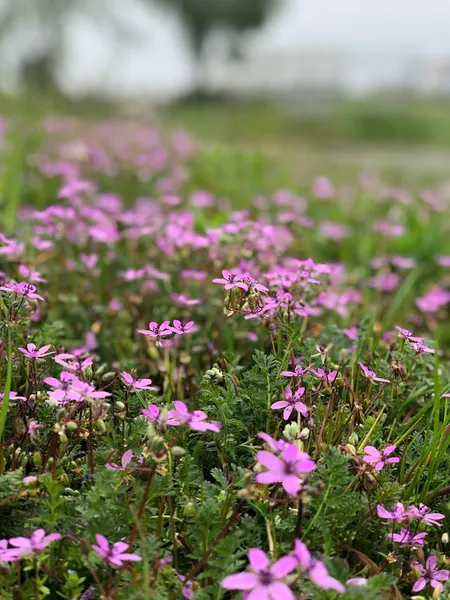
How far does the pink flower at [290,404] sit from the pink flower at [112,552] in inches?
14.9

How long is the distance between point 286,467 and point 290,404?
35cm

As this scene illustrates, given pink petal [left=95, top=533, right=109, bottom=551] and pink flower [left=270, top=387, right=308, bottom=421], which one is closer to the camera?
pink petal [left=95, top=533, right=109, bottom=551]

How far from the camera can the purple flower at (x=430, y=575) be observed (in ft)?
3.73

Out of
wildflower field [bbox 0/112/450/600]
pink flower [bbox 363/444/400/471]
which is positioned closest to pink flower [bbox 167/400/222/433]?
wildflower field [bbox 0/112/450/600]

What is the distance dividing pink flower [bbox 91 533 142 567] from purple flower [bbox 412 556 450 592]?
487 millimetres

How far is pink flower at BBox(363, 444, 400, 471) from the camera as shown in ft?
4.04

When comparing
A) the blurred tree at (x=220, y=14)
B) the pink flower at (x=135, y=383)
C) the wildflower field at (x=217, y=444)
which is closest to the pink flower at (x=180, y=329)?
the wildflower field at (x=217, y=444)

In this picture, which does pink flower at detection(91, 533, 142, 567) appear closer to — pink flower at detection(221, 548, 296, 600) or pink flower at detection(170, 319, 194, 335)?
pink flower at detection(221, 548, 296, 600)

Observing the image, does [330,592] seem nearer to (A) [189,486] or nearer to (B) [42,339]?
(A) [189,486]

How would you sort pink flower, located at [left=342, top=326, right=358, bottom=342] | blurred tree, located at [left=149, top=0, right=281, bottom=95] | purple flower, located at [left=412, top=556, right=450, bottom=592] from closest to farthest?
purple flower, located at [left=412, top=556, right=450, bottom=592]
pink flower, located at [left=342, top=326, right=358, bottom=342]
blurred tree, located at [left=149, top=0, right=281, bottom=95]

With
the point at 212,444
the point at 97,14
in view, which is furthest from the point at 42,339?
the point at 97,14

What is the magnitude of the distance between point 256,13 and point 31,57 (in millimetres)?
12108

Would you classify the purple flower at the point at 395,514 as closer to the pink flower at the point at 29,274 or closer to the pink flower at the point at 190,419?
the pink flower at the point at 190,419

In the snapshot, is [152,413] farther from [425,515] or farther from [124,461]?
[425,515]
